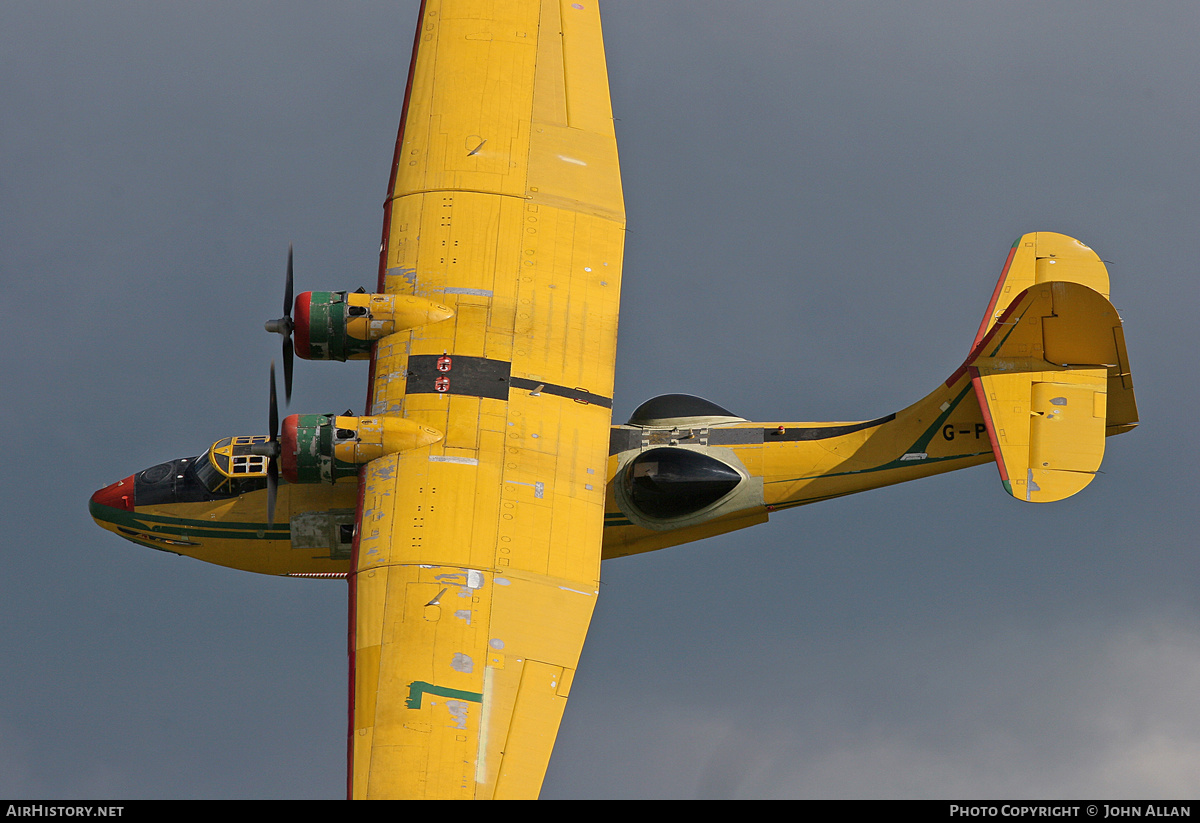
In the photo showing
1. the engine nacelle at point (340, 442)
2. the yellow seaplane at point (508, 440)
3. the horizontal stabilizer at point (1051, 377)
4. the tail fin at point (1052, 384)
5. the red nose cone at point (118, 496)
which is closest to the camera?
the yellow seaplane at point (508, 440)

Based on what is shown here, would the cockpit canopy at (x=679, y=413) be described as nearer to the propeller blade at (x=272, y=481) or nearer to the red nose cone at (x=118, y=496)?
the propeller blade at (x=272, y=481)

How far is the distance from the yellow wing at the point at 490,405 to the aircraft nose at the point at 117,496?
6467 millimetres

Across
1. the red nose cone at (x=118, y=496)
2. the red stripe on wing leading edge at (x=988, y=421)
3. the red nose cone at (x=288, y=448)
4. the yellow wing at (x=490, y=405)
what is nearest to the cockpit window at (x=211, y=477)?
the red nose cone at (x=118, y=496)

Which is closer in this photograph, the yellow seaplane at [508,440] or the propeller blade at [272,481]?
the yellow seaplane at [508,440]

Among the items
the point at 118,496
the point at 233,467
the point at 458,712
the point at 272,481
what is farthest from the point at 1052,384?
the point at 118,496

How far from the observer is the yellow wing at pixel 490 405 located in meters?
30.5

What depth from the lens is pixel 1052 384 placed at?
1340 inches

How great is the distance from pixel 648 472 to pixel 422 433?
5109 millimetres

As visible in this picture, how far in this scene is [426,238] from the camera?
36781mm

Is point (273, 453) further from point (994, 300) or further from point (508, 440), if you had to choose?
point (994, 300)
